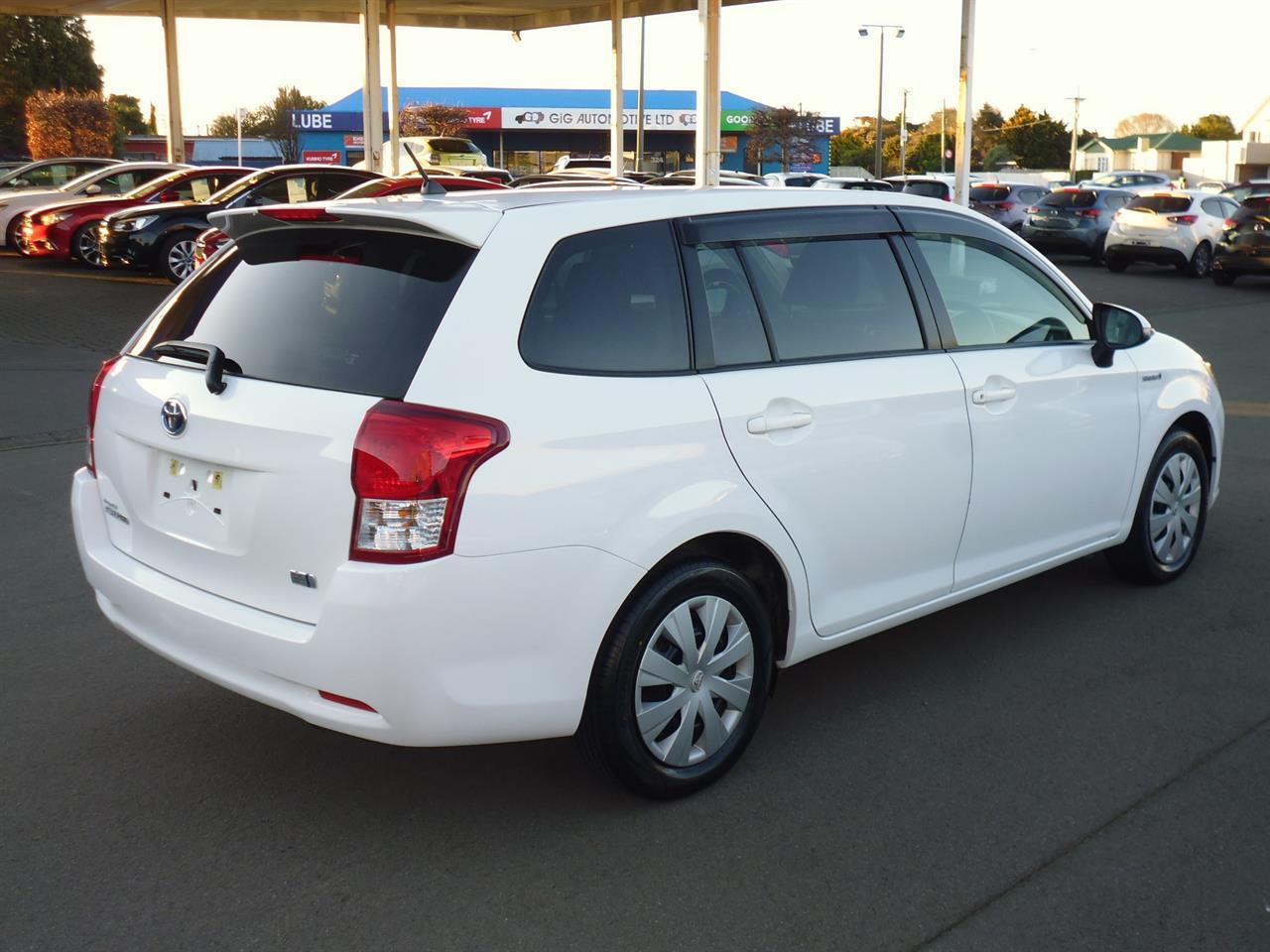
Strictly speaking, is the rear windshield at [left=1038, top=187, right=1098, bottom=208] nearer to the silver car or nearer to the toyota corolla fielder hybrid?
the silver car

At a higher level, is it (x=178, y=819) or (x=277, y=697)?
(x=277, y=697)

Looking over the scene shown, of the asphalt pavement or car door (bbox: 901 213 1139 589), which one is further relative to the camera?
car door (bbox: 901 213 1139 589)

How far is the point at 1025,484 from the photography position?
15.7 feet

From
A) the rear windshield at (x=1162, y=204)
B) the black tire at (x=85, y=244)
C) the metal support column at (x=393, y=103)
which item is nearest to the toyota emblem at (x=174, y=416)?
the black tire at (x=85, y=244)

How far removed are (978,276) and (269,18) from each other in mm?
34495

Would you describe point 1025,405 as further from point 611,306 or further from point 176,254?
point 176,254

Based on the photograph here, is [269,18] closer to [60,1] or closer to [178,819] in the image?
[60,1]

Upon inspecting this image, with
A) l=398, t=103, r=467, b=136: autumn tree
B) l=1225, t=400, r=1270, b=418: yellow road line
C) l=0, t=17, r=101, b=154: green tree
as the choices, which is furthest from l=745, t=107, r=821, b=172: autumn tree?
l=1225, t=400, r=1270, b=418: yellow road line

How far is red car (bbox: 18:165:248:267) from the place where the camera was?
20.4 meters

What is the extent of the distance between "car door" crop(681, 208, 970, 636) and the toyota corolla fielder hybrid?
0.01 metres

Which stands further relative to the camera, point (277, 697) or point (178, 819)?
point (178, 819)

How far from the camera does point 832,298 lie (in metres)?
4.28

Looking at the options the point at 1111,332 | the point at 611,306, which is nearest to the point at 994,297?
the point at 1111,332

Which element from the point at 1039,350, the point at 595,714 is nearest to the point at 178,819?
the point at 595,714
